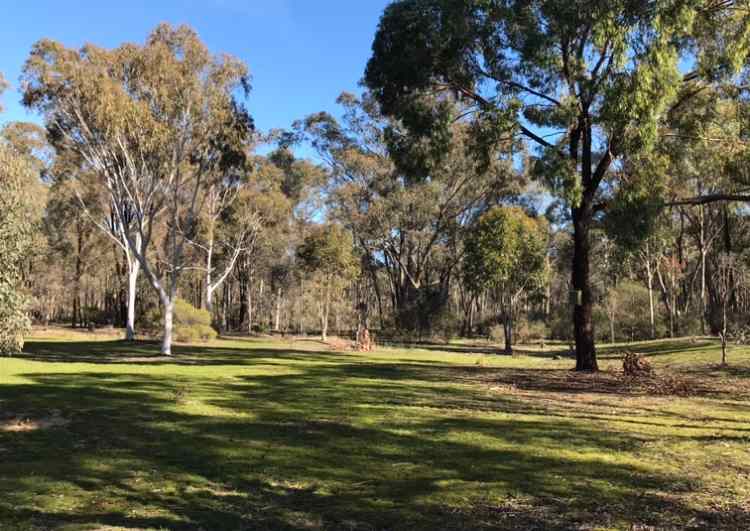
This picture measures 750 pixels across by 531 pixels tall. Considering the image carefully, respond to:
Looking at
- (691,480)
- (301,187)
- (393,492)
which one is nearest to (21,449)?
(393,492)

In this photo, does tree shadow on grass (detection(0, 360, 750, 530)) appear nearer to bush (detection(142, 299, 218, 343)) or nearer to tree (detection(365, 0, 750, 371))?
tree (detection(365, 0, 750, 371))

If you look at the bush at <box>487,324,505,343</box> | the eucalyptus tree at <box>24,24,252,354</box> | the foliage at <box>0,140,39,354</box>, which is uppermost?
the eucalyptus tree at <box>24,24,252,354</box>

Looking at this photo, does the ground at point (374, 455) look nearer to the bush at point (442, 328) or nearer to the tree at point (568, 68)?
the tree at point (568, 68)

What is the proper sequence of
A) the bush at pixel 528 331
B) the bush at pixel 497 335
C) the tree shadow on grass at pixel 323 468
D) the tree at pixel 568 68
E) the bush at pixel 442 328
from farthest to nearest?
the bush at pixel 528 331 → the bush at pixel 497 335 → the bush at pixel 442 328 → the tree at pixel 568 68 → the tree shadow on grass at pixel 323 468

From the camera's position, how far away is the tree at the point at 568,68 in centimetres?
1338

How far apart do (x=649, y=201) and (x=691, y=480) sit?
37.5 ft

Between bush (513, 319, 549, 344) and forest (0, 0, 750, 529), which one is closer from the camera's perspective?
forest (0, 0, 750, 529)

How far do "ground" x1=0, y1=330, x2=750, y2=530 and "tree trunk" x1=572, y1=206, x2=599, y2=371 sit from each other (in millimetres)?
2367

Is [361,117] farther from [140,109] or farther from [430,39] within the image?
[430,39]

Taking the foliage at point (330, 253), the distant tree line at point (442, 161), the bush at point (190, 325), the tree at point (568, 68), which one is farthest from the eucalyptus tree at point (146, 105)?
the foliage at point (330, 253)

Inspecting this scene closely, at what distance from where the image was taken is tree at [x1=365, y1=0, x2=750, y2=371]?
43.9ft

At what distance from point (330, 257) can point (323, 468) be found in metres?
34.1

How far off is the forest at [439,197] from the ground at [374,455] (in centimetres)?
9

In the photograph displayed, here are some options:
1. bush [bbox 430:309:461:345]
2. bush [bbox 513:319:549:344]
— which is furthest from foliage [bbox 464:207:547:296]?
bush [bbox 513:319:549:344]
